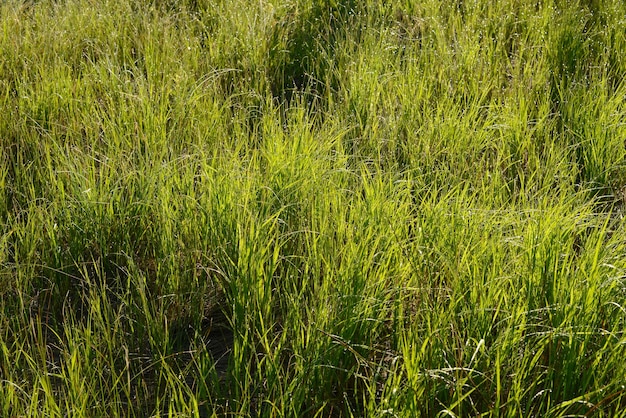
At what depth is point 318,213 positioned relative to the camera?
2.42 metres

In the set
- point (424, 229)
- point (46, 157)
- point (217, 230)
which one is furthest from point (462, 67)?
point (46, 157)

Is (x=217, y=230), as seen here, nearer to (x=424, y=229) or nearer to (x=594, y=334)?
(x=424, y=229)

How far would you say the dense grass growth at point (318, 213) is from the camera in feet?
6.16

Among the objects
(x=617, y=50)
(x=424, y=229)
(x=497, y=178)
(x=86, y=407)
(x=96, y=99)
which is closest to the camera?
(x=86, y=407)

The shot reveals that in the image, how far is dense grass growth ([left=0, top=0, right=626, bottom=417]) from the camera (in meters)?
1.88

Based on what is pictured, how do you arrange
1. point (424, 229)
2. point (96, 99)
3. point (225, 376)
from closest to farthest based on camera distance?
point (225, 376), point (424, 229), point (96, 99)

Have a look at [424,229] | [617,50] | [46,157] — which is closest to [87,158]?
[46,157]

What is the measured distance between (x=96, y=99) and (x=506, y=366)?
221 cm

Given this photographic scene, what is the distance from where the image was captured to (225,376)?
6.97ft

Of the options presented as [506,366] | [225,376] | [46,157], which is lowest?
[225,376]

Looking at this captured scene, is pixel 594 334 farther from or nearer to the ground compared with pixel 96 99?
nearer to the ground

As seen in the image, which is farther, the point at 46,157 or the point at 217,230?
the point at 46,157

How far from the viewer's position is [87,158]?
9.32 feet

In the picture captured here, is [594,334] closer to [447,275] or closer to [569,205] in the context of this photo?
[447,275]
